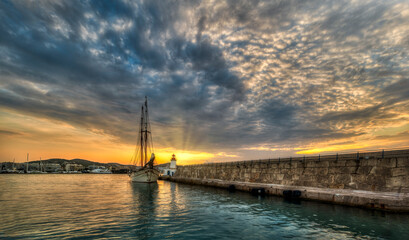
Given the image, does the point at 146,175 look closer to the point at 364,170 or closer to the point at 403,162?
the point at 364,170

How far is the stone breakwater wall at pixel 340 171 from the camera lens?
635 inches

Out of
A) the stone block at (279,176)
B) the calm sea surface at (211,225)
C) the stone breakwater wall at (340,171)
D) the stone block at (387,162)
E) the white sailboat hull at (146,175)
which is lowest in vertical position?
the white sailboat hull at (146,175)

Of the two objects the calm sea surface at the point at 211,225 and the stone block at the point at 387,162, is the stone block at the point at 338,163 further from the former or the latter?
the calm sea surface at the point at 211,225

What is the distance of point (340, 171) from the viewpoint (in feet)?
65.2

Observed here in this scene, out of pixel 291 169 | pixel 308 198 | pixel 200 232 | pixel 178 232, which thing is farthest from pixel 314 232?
pixel 291 169

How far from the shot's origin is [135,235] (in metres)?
9.94

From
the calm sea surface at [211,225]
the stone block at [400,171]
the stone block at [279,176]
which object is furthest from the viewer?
the stone block at [279,176]

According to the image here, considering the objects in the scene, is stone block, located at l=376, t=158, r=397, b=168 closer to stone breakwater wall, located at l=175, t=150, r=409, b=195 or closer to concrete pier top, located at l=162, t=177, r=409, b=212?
stone breakwater wall, located at l=175, t=150, r=409, b=195

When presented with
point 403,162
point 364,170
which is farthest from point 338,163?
point 403,162

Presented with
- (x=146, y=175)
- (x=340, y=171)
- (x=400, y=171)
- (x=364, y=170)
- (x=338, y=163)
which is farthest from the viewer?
(x=146, y=175)

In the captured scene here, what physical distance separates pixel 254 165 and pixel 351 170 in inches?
554

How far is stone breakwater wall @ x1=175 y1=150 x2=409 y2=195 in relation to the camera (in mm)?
16141

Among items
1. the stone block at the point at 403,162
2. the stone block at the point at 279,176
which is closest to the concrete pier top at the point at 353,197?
the stone block at the point at 279,176

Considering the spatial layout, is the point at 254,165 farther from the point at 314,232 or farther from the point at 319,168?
the point at 314,232
